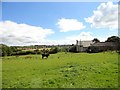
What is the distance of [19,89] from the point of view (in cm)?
1056

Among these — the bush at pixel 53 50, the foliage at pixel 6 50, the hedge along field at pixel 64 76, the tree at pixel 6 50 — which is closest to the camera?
the hedge along field at pixel 64 76

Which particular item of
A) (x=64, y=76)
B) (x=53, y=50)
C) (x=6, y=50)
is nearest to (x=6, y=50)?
(x=6, y=50)

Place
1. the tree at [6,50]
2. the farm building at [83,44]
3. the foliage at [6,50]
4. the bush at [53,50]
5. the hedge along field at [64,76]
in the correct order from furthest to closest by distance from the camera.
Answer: the farm building at [83,44]
the bush at [53,50]
the foliage at [6,50]
the tree at [6,50]
the hedge along field at [64,76]

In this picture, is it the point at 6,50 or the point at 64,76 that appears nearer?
the point at 64,76

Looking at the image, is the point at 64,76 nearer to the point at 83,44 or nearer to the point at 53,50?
the point at 53,50

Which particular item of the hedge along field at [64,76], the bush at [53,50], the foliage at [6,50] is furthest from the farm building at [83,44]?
the hedge along field at [64,76]

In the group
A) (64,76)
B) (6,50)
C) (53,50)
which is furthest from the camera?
(53,50)

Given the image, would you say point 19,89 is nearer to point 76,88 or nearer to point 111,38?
point 76,88

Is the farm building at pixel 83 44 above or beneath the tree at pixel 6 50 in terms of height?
above

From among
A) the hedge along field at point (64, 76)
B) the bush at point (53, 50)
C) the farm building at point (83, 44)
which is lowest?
the hedge along field at point (64, 76)

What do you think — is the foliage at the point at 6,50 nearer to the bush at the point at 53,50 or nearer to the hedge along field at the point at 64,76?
the bush at the point at 53,50

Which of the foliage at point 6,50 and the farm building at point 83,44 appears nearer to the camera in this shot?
the foliage at point 6,50

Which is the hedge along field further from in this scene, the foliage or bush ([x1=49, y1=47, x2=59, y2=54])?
bush ([x1=49, y1=47, x2=59, y2=54])

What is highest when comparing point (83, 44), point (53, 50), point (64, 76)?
point (83, 44)
